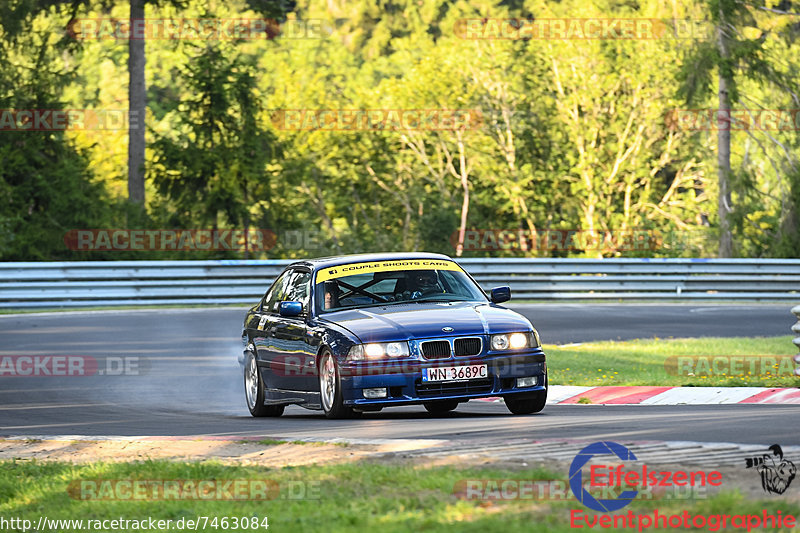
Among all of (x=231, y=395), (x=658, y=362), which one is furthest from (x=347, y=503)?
(x=658, y=362)

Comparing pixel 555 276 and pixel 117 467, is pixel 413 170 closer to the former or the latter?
pixel 555 276

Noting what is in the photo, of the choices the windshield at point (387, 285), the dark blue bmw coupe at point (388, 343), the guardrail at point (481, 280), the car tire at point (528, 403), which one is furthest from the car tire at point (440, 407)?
the guardrail at point (481, 280)

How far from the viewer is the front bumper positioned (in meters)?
10.9

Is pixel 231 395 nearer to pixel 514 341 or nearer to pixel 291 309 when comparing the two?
pixel 291 309

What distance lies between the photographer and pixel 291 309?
39.3 ft

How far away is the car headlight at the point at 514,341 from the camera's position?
11086 millimetres

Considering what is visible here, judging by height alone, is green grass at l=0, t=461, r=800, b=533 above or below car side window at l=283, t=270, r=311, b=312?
below

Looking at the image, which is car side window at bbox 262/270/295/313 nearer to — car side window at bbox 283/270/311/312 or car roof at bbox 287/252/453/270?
car side window at bbox 283/270/311/312

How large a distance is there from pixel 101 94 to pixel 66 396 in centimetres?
5840

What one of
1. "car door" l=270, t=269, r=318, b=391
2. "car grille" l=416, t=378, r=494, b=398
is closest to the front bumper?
"car grille" l=416, t=378, r=494, b=398

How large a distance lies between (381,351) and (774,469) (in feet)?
14.5

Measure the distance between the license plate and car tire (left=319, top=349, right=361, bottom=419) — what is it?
0.75m

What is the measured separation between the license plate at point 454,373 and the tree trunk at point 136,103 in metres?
27.8

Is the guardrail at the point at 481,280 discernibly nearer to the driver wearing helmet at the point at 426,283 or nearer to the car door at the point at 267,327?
the car door at the point at 267,327
